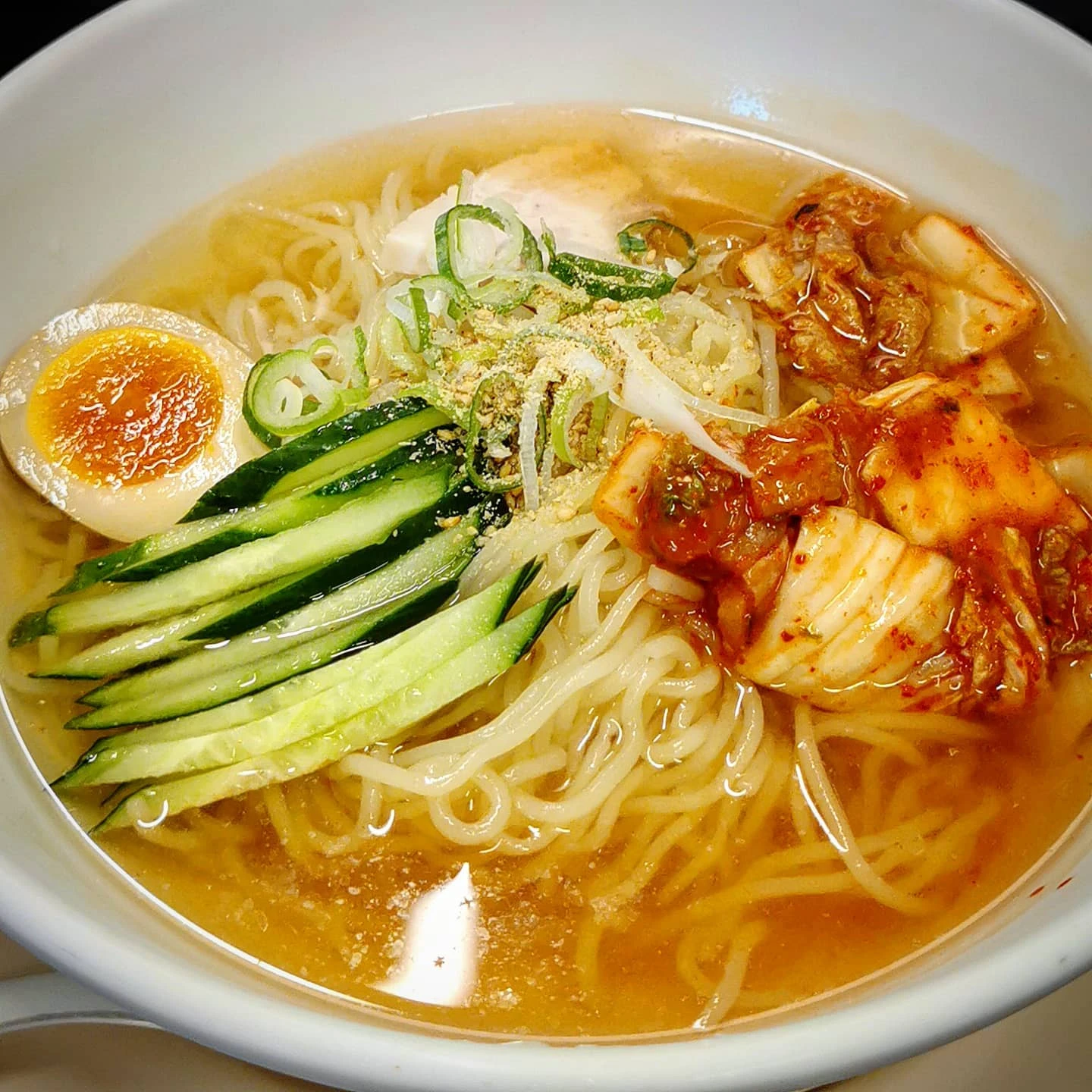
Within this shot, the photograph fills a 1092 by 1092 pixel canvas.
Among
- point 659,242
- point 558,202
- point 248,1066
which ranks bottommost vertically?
point 248,1066

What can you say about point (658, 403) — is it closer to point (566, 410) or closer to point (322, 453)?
point (566, 410)

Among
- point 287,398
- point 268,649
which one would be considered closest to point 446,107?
point 287,398

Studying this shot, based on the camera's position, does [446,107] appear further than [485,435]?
Yes

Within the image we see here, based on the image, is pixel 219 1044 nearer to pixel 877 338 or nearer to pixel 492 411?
pixel 492 411

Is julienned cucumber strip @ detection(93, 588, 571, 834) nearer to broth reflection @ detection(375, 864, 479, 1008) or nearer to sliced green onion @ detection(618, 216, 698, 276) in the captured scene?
broth reflection @ detection(375, 864, 479, 1008)

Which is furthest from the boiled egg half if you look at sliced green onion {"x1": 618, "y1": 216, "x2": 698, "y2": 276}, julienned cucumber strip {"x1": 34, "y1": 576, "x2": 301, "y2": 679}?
sliced green onion {"x1": 618, "y1": 216, "x2": 698, "y2": 276}

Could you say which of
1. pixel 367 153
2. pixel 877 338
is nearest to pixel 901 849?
pixel 877 338
